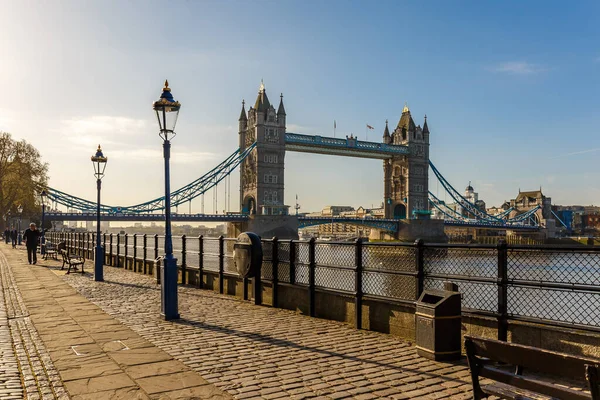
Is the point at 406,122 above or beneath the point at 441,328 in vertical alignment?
above

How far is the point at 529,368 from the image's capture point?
344cm

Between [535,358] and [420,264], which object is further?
[420,264]

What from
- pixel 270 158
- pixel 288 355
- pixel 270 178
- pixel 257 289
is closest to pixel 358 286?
pixel 288 355

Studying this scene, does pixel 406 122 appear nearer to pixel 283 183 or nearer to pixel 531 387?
pixel 283 183

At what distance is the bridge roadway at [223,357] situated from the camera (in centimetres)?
484

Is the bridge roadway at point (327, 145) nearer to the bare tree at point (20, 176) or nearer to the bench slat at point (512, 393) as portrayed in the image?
the bare tree at point (20, 176)

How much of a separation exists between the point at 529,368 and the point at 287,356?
10.4ft

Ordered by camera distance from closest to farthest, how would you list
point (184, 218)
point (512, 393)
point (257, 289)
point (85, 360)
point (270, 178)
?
point (512, 393) < point (85, 360) < point (257, 289) < point (184, 218) < point (270, 178)

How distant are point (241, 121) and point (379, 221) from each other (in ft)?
113

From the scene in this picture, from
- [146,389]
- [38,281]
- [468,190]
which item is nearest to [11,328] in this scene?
[146,389]

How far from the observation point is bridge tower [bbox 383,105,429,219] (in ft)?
346

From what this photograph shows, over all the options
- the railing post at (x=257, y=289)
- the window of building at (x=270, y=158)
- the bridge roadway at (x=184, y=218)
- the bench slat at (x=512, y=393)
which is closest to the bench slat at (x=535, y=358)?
the bench slat at (x=512, y=393)

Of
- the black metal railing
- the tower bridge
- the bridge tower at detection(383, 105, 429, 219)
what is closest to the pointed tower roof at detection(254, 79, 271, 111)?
the tower bridge

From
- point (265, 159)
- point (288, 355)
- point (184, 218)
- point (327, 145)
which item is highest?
point (327, 145)
